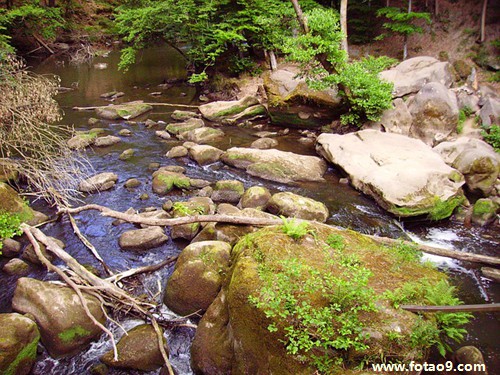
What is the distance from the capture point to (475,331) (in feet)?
18.3

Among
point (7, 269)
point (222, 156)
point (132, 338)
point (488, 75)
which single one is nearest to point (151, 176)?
point (222, 156)

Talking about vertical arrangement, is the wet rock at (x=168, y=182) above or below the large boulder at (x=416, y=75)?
below

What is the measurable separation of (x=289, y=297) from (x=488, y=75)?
16520 mm

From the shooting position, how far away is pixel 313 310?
13.2 feet

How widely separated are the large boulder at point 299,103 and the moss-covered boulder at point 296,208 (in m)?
6.14

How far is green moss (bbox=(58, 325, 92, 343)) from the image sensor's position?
5352 millimetres

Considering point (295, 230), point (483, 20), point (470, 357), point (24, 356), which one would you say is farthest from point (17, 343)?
point (483, 20)

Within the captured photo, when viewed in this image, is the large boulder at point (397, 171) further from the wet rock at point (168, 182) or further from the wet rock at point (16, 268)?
the wet rock at point (16, 268)

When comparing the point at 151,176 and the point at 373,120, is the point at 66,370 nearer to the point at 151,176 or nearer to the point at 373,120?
the point at 151,176

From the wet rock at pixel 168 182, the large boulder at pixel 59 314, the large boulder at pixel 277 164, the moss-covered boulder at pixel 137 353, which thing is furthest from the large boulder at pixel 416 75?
the large boulder at pixel 59 314

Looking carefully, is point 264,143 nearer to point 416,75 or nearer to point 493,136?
point 416,75

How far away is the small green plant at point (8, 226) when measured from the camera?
715cm

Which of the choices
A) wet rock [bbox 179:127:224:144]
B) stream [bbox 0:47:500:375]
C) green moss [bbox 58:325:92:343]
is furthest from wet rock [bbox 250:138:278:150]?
green moss [bbox 58:325:92:343]

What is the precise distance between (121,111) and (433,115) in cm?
A: 1352
